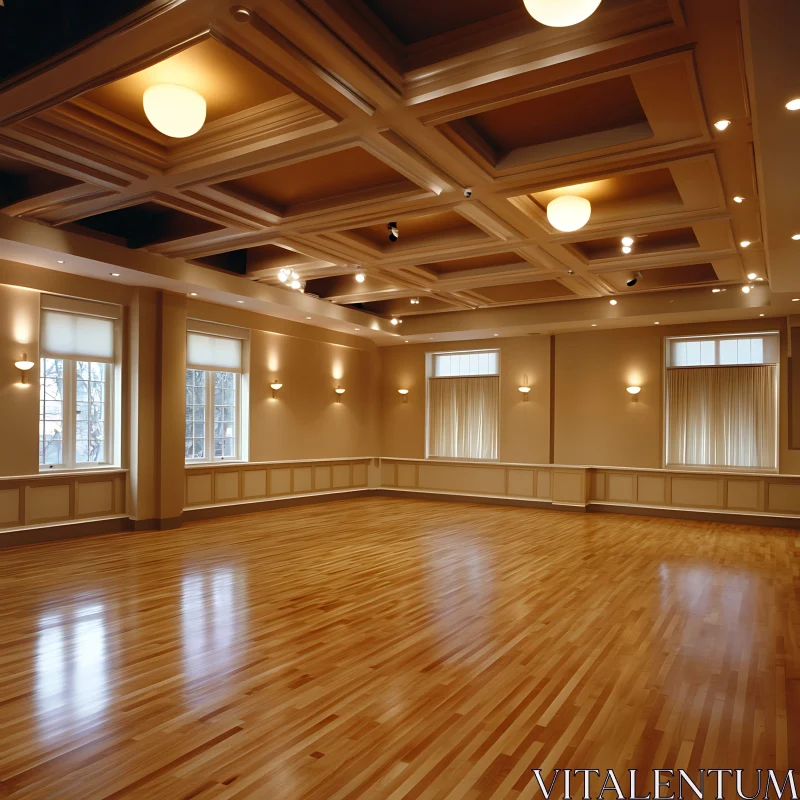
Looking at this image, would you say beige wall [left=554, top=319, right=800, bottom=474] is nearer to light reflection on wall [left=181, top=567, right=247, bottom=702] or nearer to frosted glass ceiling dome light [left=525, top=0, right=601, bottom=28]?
light reflection on wall [left=181, top=567, right=247, bottom=702]

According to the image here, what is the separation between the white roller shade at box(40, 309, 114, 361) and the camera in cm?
868

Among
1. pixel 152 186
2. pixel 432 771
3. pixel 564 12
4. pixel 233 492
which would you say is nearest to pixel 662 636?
pixel 432 771

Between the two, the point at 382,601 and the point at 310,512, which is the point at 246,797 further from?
the point at 310,512

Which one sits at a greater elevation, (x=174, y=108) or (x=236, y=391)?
(x=174, y=108)

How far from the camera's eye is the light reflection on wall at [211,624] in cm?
406

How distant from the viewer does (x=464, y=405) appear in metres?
14.0

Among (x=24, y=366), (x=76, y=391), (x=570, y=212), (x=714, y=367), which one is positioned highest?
(x=570, y=212)

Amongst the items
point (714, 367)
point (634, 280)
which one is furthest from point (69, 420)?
point (714, 367)

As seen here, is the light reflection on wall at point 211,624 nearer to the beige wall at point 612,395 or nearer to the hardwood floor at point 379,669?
the hardwood floor at point 379,669

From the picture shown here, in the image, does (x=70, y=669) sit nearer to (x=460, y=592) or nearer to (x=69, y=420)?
(x=460, y=592)

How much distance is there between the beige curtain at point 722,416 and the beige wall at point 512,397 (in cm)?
239

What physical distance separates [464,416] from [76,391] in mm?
7789

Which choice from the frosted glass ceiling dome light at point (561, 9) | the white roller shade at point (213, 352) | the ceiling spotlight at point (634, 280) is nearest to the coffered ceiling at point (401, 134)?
the ceiling spotlight at point (634, 280)

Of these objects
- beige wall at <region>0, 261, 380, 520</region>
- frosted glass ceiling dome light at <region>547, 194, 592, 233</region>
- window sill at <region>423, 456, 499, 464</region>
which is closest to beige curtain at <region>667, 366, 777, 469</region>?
window sill at <region>423, 456, 499, 464</region>
